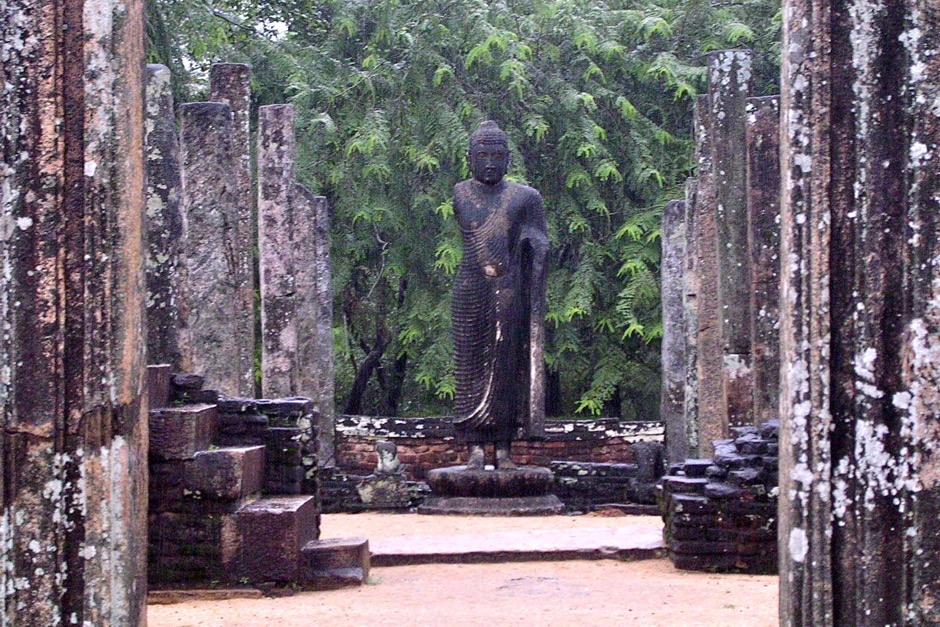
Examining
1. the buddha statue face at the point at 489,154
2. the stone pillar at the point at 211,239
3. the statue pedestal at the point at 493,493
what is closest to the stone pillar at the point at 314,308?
the statue pedestal at the point at 493,493

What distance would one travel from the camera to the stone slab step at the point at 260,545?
845 centimetres

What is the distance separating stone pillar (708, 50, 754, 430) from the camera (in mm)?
11664

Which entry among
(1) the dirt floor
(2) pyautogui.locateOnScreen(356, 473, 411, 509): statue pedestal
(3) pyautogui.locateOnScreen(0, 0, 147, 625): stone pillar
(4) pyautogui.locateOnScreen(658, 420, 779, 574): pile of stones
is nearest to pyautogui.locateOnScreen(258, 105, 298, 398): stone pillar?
(2) pyautogui.locateOnScreen(356, 473, 411, 509): statue pedestal

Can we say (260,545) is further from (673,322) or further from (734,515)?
(673,322)


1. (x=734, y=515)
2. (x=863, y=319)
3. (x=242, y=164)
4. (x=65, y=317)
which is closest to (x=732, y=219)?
(x=734, y=515)

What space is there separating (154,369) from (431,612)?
7.17 ft

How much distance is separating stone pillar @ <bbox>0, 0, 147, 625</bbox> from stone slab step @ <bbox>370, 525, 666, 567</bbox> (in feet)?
16.9

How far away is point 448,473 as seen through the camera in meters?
14.3

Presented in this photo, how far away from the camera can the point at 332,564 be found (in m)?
8.92

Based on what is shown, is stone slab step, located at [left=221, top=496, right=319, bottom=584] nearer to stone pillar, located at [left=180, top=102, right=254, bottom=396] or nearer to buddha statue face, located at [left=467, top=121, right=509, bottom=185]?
stone pillar, located at [left=180, top=102, right=254, bottom=396]

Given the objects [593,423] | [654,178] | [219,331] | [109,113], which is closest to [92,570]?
[109,113]

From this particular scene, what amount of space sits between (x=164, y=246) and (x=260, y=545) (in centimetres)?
247

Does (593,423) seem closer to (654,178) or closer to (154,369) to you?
(654,178)

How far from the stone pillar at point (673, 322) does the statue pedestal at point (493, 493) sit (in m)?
3.41
